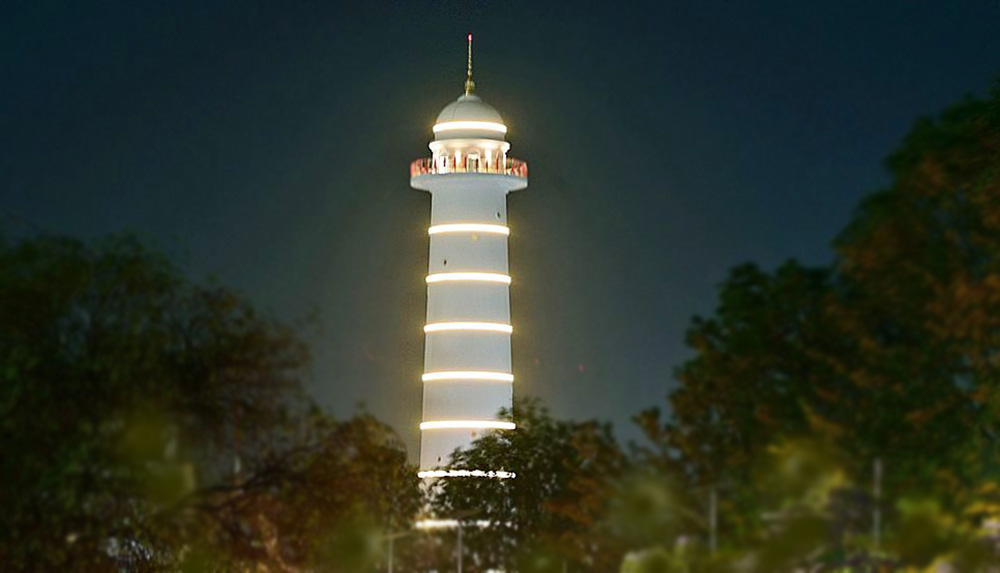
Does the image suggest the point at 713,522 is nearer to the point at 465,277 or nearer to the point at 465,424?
the point at 465,424

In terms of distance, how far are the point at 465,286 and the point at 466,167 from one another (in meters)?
3.02

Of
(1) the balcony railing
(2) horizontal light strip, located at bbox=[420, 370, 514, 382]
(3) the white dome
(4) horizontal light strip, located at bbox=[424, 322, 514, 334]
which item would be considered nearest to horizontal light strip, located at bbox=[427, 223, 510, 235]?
(1) the balcony railing

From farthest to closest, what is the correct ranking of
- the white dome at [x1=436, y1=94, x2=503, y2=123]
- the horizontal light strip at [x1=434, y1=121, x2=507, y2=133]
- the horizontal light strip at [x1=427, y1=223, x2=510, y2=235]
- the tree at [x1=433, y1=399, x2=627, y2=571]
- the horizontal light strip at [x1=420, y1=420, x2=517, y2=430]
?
the white dome at [x1=436, y1=94, x2=503, y2=123], the horizontal light strip at [x1=434, y1=121, x2=507, y2=133], the horizontal light strip at [x1=427, y1=223, x2=510, y2=235], the horizontal light strip at [x1=420, y1=420, x2=517, y2=430], the tree at [x1=433, y1=399, x2=627, y2=571]

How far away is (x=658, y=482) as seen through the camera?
34.0m

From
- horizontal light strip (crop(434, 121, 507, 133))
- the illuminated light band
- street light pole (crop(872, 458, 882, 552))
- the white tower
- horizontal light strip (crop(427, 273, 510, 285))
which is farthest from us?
horizontal light strip (crop(434, 121, 507, 133))

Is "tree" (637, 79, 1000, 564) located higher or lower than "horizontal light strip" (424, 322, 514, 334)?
lower

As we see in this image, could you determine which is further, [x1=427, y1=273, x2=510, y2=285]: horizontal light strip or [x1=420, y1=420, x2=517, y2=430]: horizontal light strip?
[x1=427, y1=273, x2=510, y2=285]: horizontal light strip

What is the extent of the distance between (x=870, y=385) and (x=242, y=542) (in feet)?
27.5

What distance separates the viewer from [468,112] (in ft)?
244

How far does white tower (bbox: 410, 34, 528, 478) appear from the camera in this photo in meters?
72.0

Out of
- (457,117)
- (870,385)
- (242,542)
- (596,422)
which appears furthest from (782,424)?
(457,117)

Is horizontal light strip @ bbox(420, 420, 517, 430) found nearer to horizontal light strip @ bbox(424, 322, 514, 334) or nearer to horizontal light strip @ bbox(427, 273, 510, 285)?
horizontal light strip @ bbox(424, 322, 514, 334)

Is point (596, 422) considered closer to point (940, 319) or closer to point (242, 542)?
point (242, 542)

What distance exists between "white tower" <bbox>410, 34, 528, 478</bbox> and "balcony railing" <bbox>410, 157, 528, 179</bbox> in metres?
0.02
